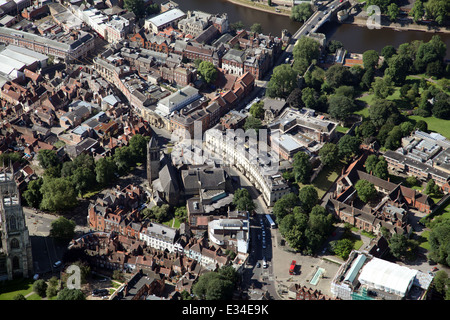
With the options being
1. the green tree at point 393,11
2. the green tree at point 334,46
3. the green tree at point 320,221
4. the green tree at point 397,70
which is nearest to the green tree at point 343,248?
the green tree at point 320,221

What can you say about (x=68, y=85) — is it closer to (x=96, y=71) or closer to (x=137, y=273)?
(x=96, y=71)

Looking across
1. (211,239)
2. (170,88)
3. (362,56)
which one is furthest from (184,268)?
(362,56)

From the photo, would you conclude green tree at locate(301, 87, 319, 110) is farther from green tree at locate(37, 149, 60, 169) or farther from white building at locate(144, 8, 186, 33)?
green tree at locate(37, 149, 60, 169)

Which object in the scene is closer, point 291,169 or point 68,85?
point 291,169

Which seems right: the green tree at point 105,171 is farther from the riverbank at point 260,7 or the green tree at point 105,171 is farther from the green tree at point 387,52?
the riverbank at point 260,7

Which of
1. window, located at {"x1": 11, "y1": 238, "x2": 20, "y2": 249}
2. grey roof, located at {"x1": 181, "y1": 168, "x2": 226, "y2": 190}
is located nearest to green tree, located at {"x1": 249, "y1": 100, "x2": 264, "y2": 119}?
grey roof, located at {"x1": 181, "y1": 168, "x2": 226, "y2": 190}
